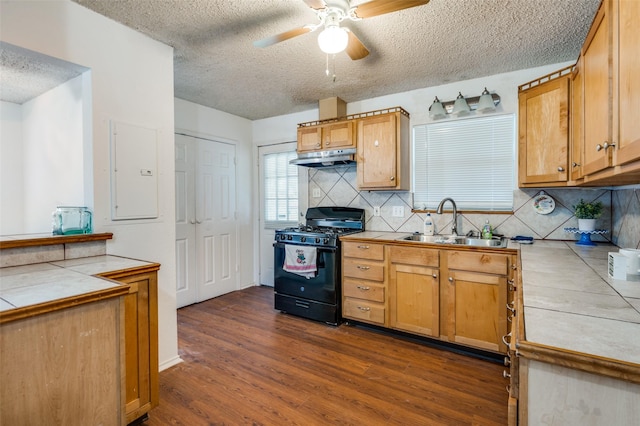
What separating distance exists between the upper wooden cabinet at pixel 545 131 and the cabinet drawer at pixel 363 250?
126cm

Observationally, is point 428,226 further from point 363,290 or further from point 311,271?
point 311,271

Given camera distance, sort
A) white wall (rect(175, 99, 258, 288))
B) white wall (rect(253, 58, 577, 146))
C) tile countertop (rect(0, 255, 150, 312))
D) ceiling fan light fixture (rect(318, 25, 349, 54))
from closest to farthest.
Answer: tile countertop (rect(0, 255, 150, 312)), ceiling fan light fixture (rect(318, 25, 349, 54)), white wall (rect(253, 58, 577, 146)), white wall (rect(175, 99, 258, 288))

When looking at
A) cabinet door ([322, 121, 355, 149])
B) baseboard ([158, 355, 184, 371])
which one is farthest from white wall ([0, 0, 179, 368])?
cabinet door ([322, 121, 355, 149])

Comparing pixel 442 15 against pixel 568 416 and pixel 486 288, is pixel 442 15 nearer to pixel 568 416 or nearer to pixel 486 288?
pixel 486 288

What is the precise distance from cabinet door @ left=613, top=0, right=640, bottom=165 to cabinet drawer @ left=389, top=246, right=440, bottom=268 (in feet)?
5.10

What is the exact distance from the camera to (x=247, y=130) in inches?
172

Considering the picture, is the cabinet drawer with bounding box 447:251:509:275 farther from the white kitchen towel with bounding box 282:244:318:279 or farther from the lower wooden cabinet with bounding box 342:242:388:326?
the white kitchen towel with bounding box 282:244:318:279

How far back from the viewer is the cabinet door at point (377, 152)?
9.84 feet

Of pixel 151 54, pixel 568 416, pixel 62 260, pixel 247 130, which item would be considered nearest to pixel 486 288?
pixel 568 416

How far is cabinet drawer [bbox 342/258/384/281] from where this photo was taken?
9.28ft

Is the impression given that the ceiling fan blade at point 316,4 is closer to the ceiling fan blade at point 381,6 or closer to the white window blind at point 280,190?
the ceiling fan blade at point 381,6

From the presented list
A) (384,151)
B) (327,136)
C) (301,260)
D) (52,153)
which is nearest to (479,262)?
(384,151)

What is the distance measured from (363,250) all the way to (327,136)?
52.0 inches

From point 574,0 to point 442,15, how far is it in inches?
27.9
